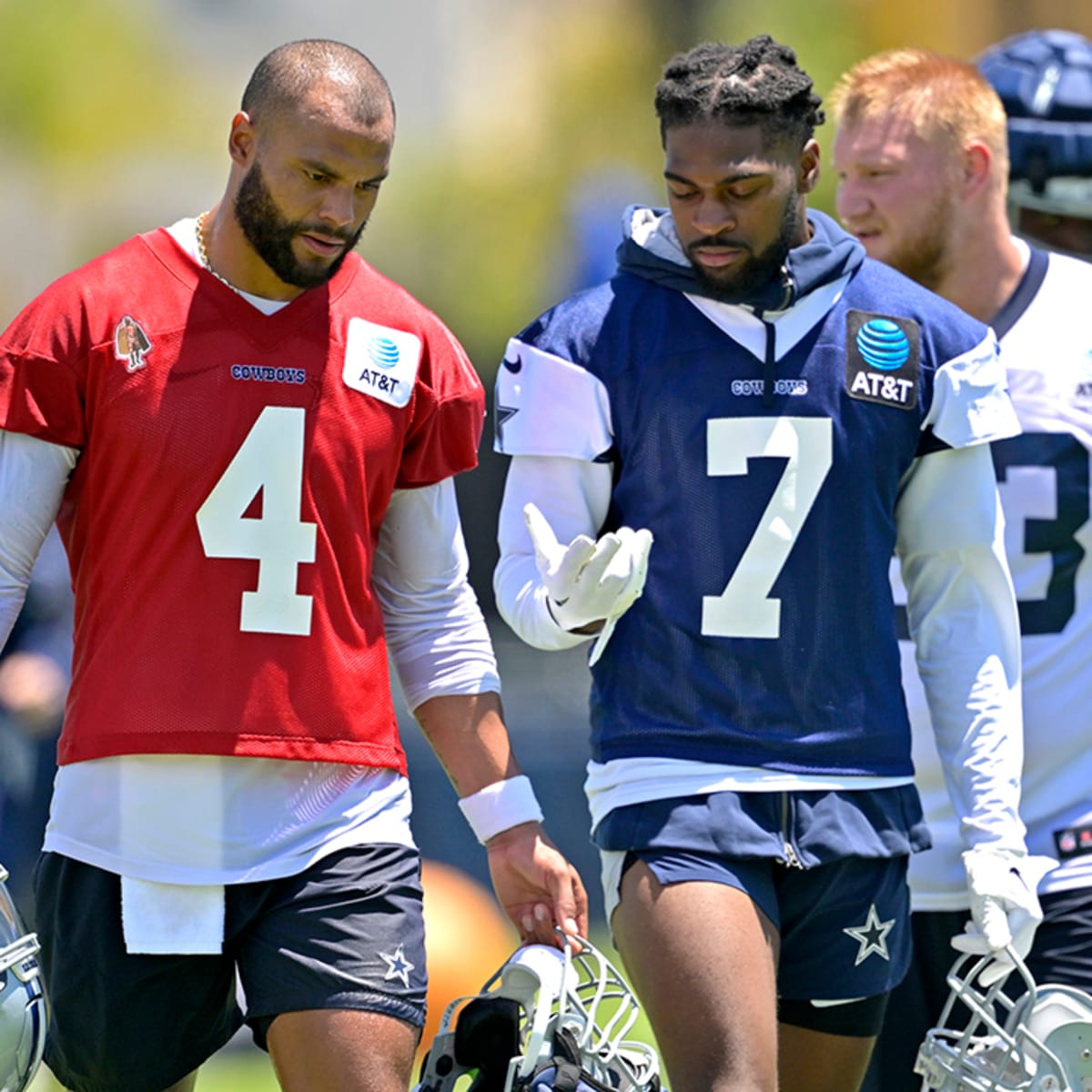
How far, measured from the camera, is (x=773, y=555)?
3.02 m

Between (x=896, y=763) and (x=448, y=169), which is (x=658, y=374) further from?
(x=448, y=169)

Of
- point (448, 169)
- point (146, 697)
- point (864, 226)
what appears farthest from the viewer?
point (448, 169)

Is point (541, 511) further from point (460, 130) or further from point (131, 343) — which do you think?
point (460, 130)

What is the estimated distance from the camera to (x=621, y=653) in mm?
3057

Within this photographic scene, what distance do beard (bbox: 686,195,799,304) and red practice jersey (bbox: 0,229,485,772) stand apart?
0.52 metres

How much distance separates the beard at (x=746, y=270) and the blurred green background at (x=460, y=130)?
231 cm

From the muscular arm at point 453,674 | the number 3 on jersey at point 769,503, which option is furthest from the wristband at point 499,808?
the number 3 on jersey at point 769,503

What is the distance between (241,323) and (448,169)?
2564mm

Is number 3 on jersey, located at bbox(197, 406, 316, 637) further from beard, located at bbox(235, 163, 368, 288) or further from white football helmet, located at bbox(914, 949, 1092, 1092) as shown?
white football helmet, located at bbox(914, 949, 1092, 1092)

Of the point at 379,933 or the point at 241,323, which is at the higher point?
the point at 241,323

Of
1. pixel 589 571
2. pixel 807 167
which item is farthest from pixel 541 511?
pixel 807 167

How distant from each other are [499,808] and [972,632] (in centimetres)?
76

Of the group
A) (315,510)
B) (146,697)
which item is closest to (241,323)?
(315,510)

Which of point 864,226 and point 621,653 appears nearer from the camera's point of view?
point 621,653
